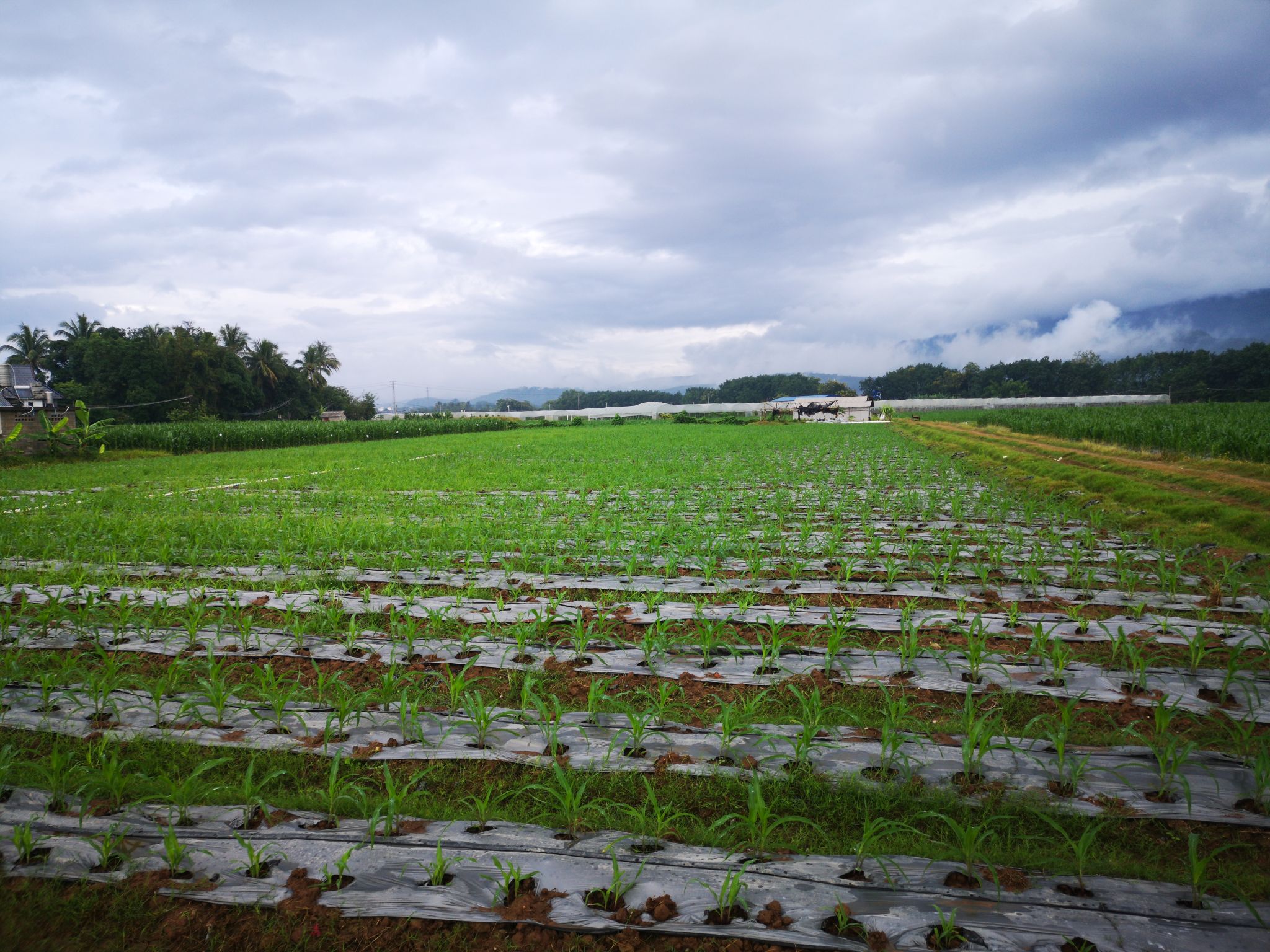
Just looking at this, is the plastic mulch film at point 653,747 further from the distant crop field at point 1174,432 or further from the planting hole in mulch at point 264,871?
the distant crop field at point 1174,432

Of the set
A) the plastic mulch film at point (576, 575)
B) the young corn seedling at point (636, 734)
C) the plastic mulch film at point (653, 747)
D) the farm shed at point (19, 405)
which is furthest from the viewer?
the farm shed at point (19, 405)

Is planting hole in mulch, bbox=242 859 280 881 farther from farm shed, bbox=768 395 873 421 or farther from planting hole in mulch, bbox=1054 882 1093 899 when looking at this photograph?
farm shed, bbox=768 395 873 421

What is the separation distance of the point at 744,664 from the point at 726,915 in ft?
5.95

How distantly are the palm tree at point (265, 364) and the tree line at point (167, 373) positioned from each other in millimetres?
67

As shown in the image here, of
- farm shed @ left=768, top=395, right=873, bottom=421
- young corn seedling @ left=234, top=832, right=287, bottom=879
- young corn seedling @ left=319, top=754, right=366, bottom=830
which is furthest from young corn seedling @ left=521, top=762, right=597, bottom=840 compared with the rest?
farm shed @ left=768, top=395, right=873, bottom=421

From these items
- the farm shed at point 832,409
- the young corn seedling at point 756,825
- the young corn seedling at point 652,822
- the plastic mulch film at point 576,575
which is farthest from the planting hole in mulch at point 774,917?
the farm shed at point 832,409

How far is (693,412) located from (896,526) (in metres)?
58.3

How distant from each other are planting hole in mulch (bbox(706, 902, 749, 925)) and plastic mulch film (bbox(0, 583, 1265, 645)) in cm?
202

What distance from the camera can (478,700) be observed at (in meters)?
2.98

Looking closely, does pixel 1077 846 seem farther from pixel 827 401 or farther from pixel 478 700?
pixel 827 401

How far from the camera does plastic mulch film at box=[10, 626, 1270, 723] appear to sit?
324 cm

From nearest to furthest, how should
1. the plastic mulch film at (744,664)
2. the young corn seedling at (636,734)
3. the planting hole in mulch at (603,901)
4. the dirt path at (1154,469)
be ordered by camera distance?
the planting hole in mulch at (603,901), the young corn seedling at (636,734), the plastic mulch film at (744,664), the dirt path at (1154,469)

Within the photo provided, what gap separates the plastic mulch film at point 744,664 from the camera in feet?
10.6

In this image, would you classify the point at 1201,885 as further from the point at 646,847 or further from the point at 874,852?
the point at 646,847
